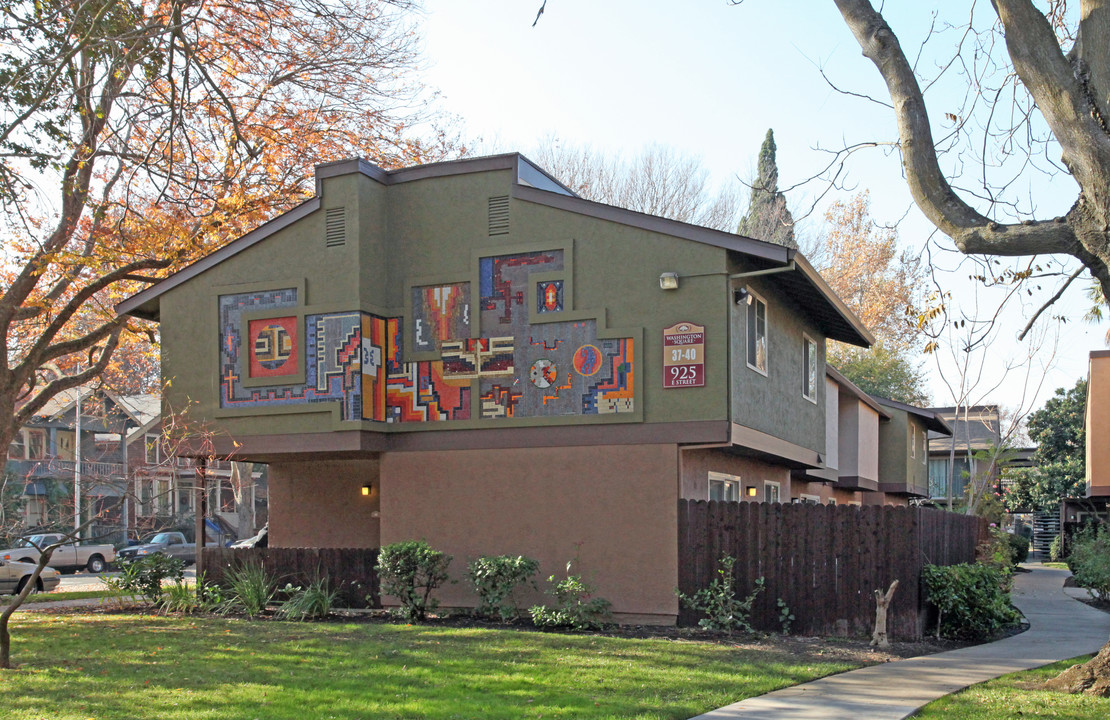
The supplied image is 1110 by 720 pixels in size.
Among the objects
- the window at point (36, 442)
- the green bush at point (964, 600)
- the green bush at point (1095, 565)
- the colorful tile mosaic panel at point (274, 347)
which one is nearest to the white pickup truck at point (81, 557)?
the window at point (36, 442)

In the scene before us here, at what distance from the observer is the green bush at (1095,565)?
67.3ft

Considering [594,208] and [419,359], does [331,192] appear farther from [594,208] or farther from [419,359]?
[594,208]

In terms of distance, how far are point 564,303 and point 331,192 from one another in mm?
4454

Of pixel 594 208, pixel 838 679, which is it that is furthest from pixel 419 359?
pixel 838 679

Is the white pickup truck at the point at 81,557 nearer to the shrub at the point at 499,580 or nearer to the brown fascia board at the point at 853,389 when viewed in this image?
the shrub at the point at 499,580

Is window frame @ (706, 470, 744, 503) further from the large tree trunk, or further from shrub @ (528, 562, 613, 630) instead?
the large tree trunk

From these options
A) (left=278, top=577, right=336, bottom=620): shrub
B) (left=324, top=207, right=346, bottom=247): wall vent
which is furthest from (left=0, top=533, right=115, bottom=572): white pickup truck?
(left=324, top=207, right=346, bottom=247): wall vent

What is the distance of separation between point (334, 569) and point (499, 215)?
655 cm

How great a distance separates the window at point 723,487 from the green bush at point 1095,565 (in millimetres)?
7934

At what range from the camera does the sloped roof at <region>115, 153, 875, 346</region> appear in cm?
1537

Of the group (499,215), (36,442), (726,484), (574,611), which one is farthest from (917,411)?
(36,442)

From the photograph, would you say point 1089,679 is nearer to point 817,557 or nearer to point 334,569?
point 817,557

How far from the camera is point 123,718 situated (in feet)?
29.6

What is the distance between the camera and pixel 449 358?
1697 cm
